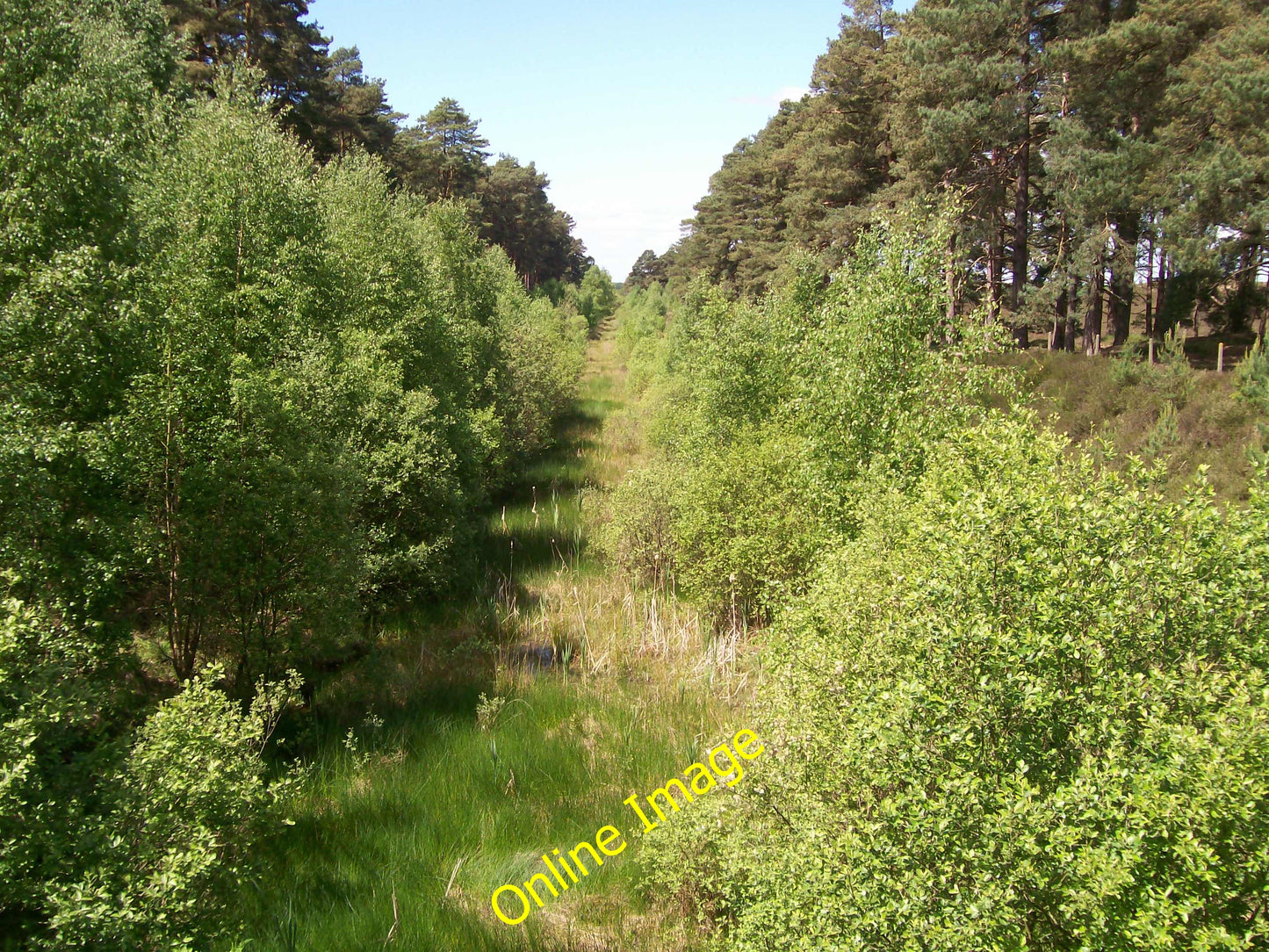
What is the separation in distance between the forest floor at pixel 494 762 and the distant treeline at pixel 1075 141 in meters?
14.8

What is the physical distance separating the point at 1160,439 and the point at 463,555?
21.2 metres

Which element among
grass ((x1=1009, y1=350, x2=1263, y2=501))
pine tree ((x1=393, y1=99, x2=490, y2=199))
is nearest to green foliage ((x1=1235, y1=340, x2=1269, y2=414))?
grass ((x1=1009, y1=350, x2=1263, y2=501))

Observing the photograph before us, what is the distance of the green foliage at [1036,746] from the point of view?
441 cm

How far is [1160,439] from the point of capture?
72.8ft

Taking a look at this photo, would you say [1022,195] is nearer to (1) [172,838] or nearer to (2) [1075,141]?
(2) [1075,141]

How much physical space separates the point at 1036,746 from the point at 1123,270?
27545 mm

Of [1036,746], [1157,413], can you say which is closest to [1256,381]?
[1157,413]

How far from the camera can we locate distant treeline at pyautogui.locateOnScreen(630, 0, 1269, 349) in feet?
76.0

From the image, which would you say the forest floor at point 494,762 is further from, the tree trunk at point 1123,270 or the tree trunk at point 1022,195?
the tree trunk at point 1123,270

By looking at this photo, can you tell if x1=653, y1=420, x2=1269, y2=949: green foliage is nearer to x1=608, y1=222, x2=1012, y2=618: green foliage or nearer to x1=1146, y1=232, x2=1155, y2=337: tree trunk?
x1=608, y1=222, x2=1012, y2=618: green foliage

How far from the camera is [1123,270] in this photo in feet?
86.8

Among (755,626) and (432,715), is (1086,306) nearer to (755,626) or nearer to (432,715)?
(755,626)

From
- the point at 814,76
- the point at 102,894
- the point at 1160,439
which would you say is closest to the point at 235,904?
the point at 102,894

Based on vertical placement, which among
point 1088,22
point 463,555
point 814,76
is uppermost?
point 814,76
